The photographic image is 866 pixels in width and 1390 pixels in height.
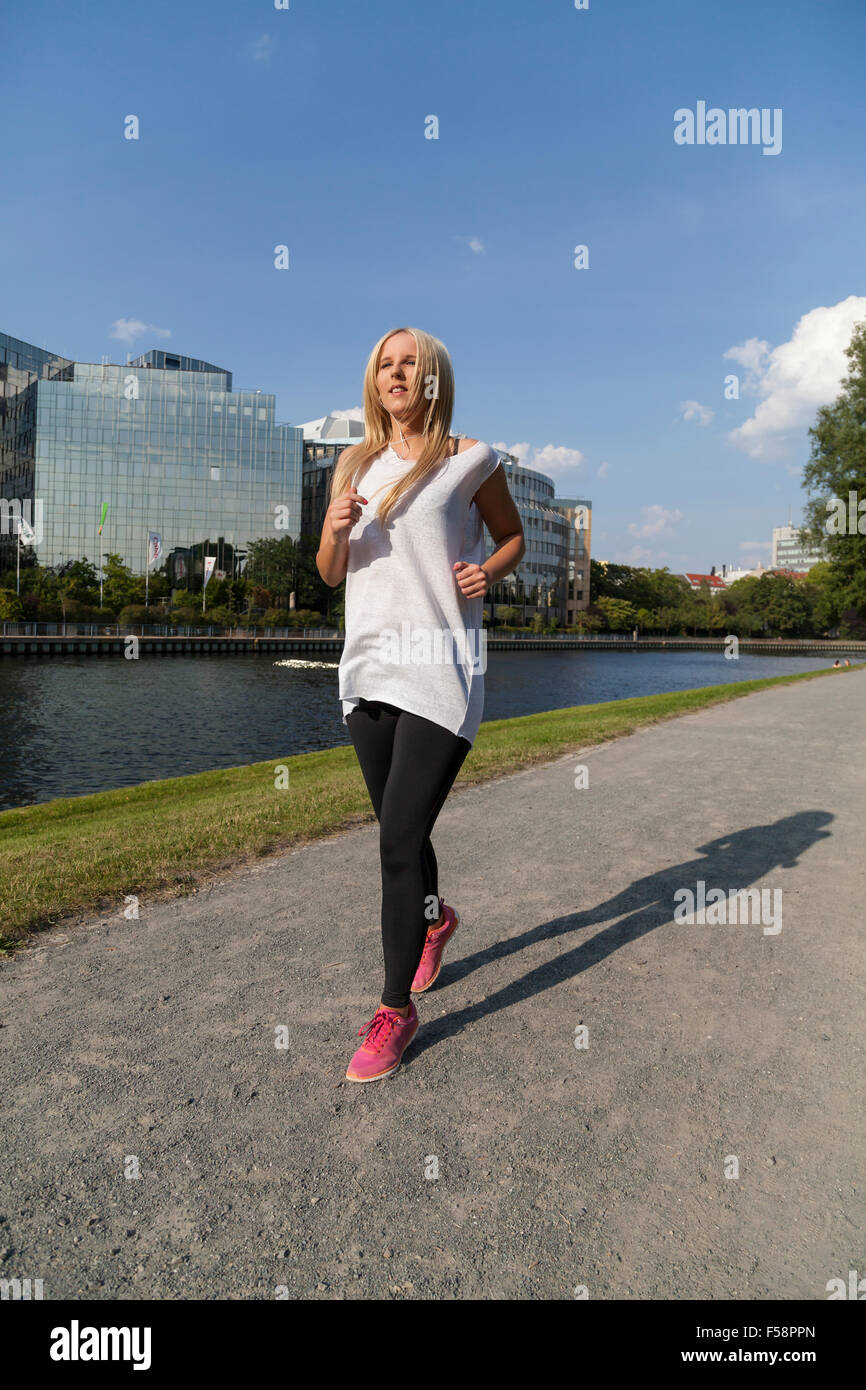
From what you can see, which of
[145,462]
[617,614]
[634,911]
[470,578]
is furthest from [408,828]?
[617,614]

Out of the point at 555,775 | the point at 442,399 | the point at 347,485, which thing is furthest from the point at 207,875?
the point at 555,775

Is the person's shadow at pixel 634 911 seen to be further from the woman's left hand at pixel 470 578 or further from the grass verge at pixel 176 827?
the grass verge at pixel 176 827

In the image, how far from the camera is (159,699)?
3112cm

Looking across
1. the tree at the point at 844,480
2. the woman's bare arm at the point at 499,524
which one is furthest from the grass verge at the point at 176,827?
the tree at the point at 844,480

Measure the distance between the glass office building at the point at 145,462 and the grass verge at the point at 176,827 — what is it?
8783 cm

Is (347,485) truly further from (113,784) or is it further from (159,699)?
(159,699)

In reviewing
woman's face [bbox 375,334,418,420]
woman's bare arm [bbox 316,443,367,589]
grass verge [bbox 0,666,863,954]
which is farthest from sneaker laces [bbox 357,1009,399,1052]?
woman's face [bbox 375,334,418,420]

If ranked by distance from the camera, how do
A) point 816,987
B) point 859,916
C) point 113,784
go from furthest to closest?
1. point 113,784
2. point 859,916
3. point 816,987

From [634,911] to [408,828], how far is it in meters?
2.08

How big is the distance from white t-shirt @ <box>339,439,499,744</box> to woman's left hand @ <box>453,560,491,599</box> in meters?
0.04

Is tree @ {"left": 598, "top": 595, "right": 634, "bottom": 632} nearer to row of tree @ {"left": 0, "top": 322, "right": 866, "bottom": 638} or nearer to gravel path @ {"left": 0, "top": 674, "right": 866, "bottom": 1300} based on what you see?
row of tree @ {"left": 0, "top": 322, "right": 866, "bottom": 638}

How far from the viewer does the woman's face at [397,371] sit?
307cm
